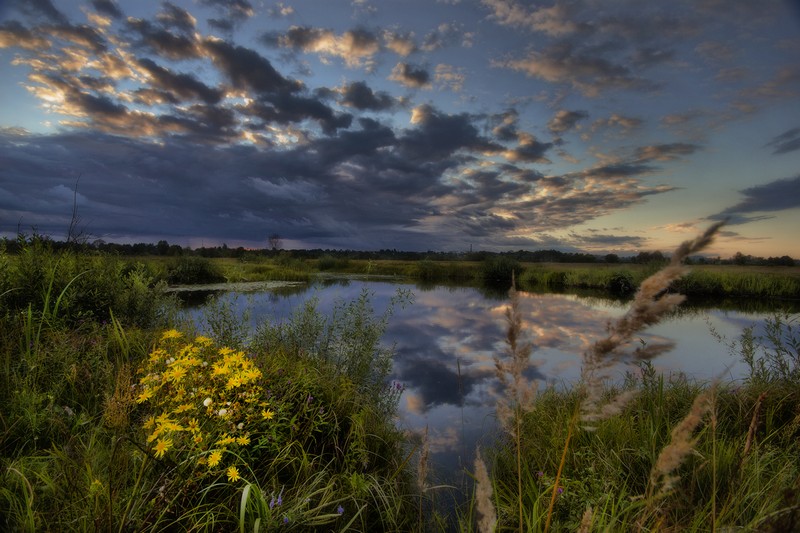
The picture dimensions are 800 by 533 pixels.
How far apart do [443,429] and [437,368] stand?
10.9ft

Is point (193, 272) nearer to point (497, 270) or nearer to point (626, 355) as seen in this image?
point (497, 270)

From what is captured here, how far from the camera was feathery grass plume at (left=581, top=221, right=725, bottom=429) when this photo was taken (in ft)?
3.45

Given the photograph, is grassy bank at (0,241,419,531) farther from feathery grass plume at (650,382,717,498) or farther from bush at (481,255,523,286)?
bush at (481,255,523,286)

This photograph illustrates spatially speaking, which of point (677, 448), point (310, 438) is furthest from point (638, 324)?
point (310, 438)

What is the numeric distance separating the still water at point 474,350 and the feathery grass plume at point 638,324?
0.16ft

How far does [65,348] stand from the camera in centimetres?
439

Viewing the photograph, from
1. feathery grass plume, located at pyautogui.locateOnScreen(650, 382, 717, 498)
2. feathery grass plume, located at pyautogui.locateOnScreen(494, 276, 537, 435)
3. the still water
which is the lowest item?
the still water

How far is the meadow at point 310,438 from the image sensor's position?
1483 millimetres

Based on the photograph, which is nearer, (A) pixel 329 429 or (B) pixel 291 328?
(A) pixel 329 429

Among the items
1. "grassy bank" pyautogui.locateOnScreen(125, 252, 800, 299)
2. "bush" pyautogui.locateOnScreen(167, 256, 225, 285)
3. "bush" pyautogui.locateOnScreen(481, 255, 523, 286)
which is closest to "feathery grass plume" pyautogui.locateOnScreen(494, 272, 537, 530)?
"grassy bank" pyautogui.locateOnScreen(125, 252, 800, 299)

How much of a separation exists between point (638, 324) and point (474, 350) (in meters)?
10.5

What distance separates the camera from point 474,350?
11.2 meters

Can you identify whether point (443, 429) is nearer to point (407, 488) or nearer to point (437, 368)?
point (407, 488)

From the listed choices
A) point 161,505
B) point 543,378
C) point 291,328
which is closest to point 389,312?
point 291,328
